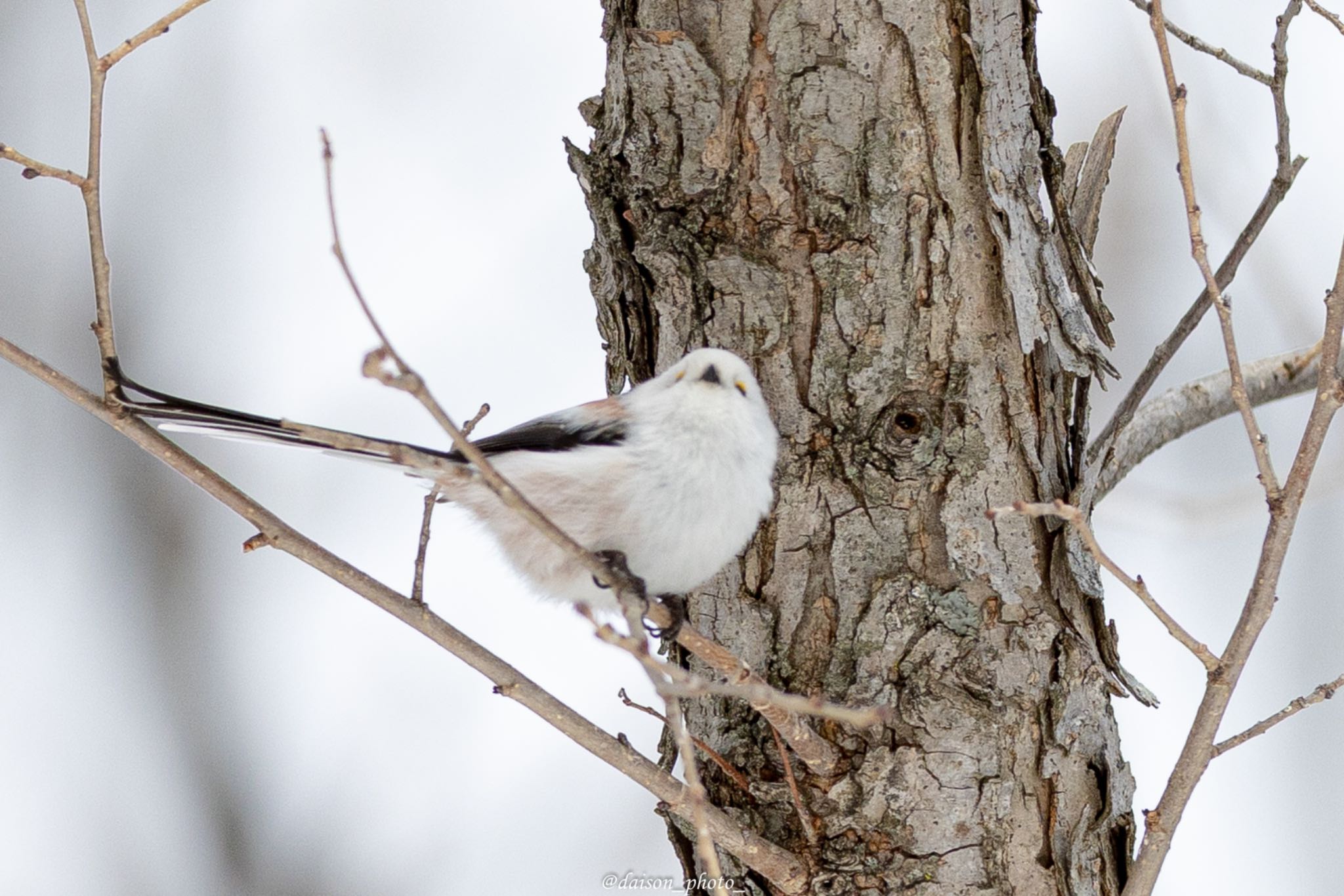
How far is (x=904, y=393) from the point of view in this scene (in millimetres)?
1559

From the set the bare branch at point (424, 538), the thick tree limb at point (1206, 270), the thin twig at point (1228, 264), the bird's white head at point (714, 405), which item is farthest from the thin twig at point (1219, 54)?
the bare branch at point (424, 538)

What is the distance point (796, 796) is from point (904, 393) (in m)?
0.57

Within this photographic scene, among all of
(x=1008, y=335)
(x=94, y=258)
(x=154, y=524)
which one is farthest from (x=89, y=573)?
(x=1008, y=335)

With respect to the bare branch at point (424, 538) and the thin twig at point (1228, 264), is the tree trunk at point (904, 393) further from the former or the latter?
the bare branch at point (424, 538)

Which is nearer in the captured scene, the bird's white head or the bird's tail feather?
the bird's tail feather

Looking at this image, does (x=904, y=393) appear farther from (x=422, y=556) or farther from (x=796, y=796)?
(x=422, y=556)

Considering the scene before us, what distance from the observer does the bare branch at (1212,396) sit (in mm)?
1786

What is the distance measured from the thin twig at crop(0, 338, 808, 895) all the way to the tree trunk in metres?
0.31

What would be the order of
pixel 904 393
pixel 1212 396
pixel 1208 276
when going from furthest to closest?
pixel 1212 396 → pixel 904 393 → pixel 1208 276

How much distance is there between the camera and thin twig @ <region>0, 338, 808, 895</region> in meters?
1.10

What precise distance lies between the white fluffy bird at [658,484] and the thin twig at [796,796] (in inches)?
9.8

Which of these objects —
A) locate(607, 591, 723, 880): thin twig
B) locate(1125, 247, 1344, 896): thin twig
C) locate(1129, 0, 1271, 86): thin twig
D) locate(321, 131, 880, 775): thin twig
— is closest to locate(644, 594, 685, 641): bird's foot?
locate(321, 131, 880, 775): thin twig

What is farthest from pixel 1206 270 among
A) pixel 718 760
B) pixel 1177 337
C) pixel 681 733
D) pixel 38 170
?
pixel 38 170

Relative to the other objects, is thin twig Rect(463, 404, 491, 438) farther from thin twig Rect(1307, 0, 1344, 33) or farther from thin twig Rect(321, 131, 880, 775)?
thin twig Rect(1307, 0, 1344, 33)
